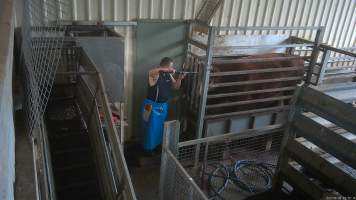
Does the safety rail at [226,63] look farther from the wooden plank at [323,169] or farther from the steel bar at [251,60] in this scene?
the wooden plank at [323,169]

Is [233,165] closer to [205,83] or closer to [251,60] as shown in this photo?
[205,83]

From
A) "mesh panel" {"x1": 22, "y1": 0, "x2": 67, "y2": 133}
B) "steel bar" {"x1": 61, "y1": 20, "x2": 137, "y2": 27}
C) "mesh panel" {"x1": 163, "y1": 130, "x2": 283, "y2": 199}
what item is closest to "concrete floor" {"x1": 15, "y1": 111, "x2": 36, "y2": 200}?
"mesh panel" {"x1": 22, "y1": 0, "x2": 67, "y2": 133}

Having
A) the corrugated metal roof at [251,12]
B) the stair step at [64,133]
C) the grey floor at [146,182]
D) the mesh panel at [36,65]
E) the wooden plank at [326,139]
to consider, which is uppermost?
the corrugated metal roof at [251,12]

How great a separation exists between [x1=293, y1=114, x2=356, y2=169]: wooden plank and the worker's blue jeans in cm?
163

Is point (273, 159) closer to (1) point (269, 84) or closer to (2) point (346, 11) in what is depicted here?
(1) point (269, 84)

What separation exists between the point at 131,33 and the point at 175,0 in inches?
25.4

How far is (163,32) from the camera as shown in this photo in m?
3.80

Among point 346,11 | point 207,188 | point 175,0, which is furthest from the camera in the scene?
point 346,11

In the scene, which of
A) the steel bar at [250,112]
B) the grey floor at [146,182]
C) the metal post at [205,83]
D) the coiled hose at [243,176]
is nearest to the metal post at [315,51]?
the steel bar at [250,112]

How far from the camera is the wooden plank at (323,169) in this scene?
2.10m

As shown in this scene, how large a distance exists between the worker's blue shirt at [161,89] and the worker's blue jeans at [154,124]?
6cm

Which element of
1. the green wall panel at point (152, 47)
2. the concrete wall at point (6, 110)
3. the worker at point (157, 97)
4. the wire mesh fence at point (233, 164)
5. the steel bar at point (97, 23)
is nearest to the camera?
the concrete wall at point (6, 110)

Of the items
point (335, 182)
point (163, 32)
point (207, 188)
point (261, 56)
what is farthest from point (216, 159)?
point (335, 182)

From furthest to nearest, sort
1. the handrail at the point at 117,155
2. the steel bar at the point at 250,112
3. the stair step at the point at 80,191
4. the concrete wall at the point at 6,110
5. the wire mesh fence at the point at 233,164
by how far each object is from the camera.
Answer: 1. the steel bar at the point at 250,112
2. the wire mesh fence at the point at 233,164
3. the stair step at the point at 80,191
4. the handrail at the point at 117,155
5. the concrete wall at the point at 6,110
